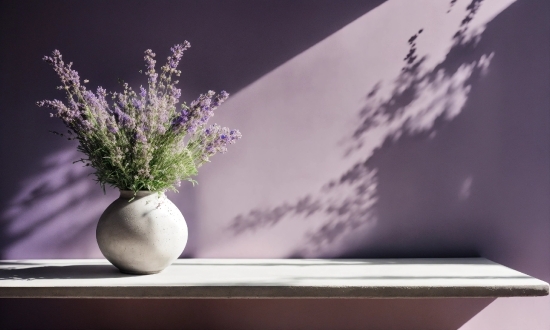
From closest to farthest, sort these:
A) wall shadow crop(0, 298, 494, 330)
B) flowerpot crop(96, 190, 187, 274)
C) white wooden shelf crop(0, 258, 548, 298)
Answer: white wooden shelf crop(0, 258, 548, 298) → flowerpot crop(96, 190, 187, 274) → wall shadow crop(0, 298, 494, 330)

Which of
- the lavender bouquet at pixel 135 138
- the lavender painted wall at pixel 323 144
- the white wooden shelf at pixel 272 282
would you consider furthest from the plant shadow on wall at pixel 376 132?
the lavender bouquet at pixel 135 138

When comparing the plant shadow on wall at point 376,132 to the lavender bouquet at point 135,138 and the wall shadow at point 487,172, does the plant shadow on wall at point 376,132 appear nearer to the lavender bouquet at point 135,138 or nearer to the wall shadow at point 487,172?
the wall shadow at point 487,172

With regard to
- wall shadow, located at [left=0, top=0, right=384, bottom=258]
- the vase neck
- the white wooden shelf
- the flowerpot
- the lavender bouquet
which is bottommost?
the white wooden shelf

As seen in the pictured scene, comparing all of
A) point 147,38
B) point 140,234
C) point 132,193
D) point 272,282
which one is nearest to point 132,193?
point 132,193

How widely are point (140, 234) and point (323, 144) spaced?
103 cm

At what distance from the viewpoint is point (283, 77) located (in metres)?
2.31

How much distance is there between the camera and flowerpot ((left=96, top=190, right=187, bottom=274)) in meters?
1.78

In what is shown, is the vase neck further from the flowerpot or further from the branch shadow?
the branch shadow

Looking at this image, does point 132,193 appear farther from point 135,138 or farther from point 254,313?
point 254,313

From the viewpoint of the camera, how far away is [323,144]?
7.57 feet

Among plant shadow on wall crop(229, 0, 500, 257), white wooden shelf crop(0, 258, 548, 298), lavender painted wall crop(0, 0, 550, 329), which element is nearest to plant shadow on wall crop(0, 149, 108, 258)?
lavender painted wall crop(0, 0, 550, 329)

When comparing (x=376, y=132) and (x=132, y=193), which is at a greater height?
(x=376, y=132)

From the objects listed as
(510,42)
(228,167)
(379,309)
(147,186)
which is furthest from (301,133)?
(510,42)

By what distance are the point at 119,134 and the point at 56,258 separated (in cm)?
91
